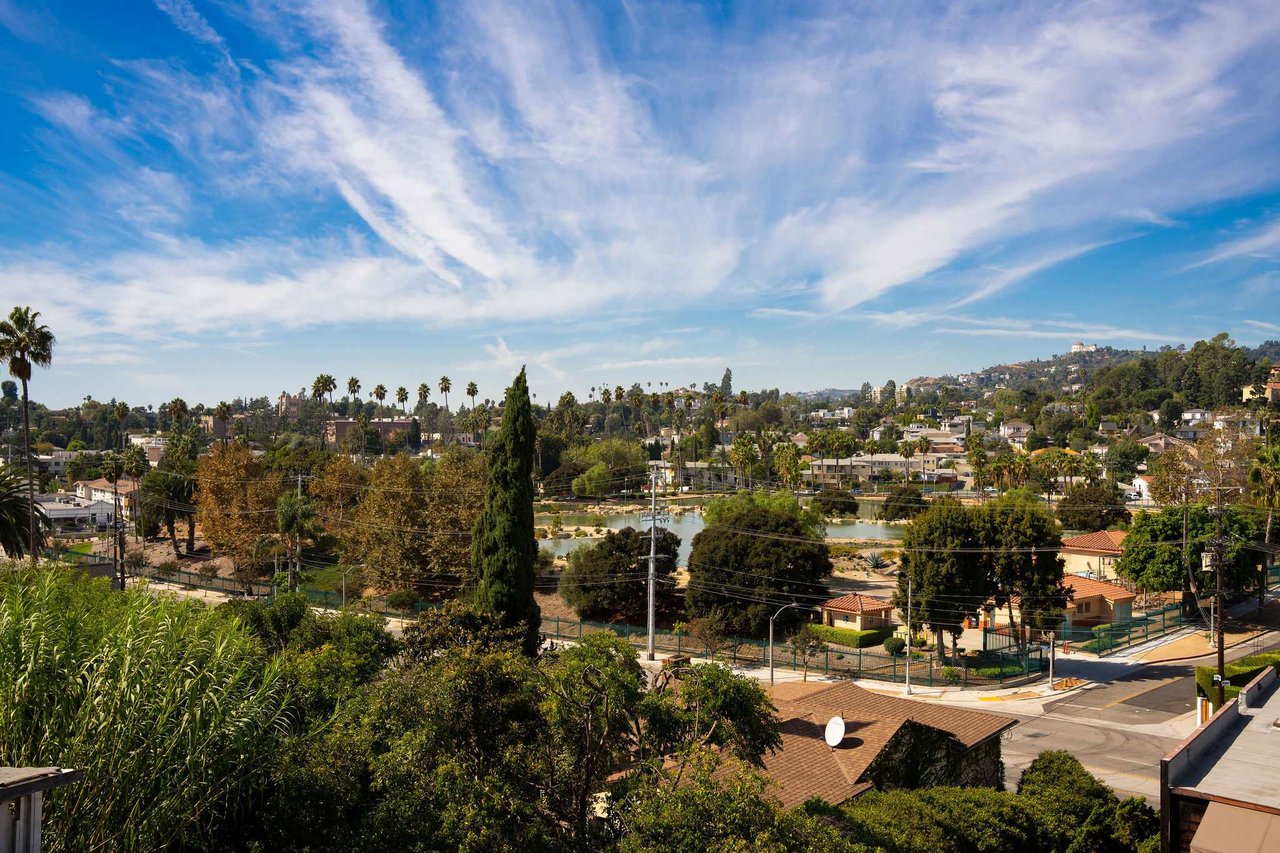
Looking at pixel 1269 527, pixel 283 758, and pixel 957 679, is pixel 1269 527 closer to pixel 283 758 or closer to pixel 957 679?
pixel 957 679

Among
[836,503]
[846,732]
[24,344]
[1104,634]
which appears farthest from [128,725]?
[836,503]

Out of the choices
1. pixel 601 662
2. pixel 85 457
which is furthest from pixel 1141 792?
pixel 85 457

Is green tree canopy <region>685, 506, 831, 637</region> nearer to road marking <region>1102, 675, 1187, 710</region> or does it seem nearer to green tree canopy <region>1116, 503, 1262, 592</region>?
road marking <region>1102, 675, 1187, 710</region>

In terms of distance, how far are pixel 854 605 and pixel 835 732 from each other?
26.8m

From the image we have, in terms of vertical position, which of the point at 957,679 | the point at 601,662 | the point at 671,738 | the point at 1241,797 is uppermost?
the point at 601,662

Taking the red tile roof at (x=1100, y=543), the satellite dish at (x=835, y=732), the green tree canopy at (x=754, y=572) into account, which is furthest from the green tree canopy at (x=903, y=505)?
the satellite dish at (x=835, y=732)

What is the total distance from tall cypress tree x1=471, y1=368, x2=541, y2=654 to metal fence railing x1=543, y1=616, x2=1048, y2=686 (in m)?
7.15

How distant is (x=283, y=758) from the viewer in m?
10.1

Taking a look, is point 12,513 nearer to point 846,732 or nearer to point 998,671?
point 846,732

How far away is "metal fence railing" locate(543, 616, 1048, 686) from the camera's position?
35656 mm

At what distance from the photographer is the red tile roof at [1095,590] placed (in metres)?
45.2

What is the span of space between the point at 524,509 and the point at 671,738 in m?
17.9

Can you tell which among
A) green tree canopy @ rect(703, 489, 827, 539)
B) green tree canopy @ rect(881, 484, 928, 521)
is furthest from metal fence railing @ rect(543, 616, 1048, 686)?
green tree canopy @ rect(881, 484, 928, 521)

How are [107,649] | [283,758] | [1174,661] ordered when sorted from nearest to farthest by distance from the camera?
[107,649] → [283,758] → [1174,661]
